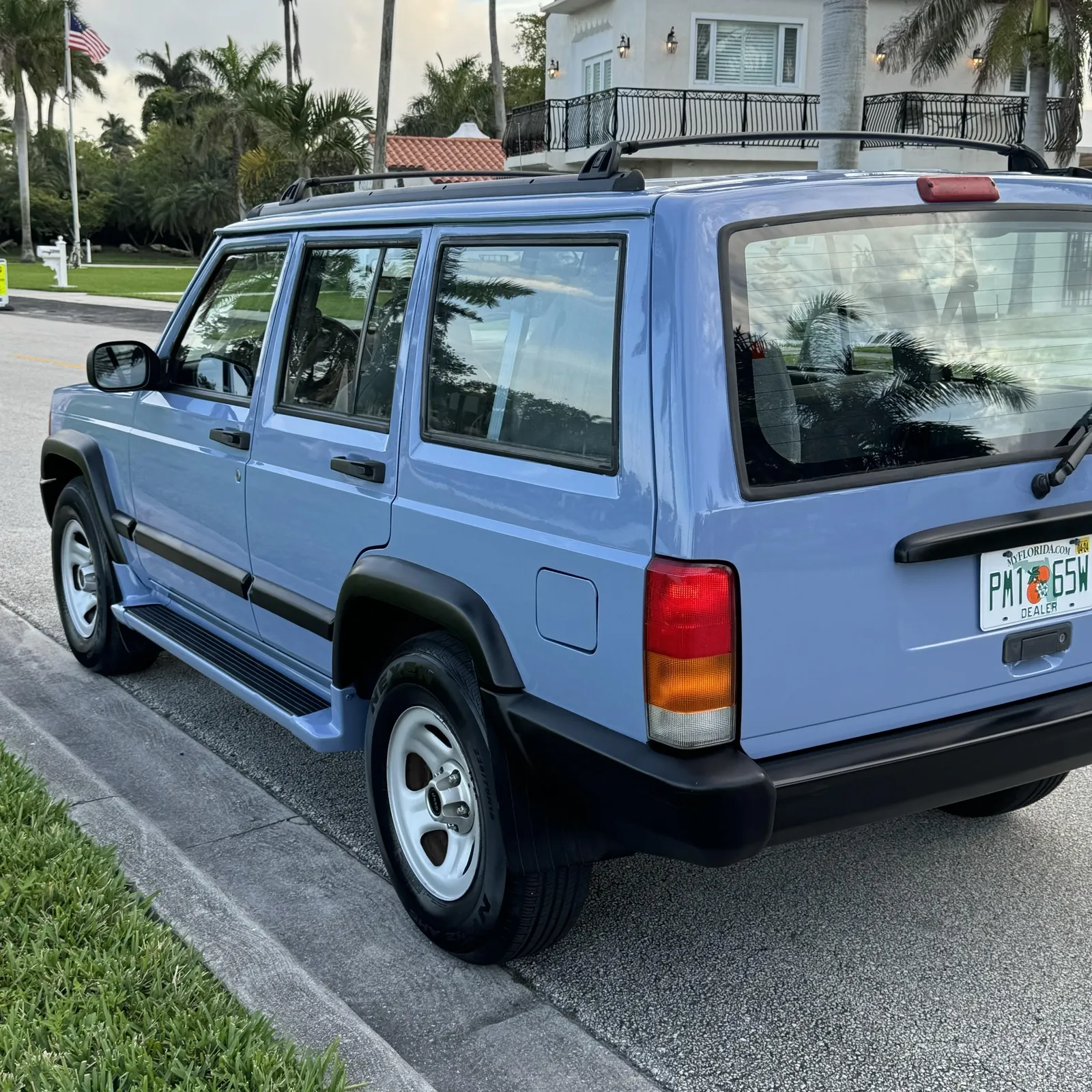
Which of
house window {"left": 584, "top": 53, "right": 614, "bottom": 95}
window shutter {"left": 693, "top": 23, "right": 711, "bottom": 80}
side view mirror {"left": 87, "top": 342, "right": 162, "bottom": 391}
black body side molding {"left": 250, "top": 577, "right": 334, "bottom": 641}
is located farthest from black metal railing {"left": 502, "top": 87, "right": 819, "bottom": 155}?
black body side molding {"left": 250, "top": 577, "right": 334, "bottom": 641}

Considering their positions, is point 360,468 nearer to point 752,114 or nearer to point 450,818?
point 450,818

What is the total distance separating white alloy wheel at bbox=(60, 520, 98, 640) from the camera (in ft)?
18.8

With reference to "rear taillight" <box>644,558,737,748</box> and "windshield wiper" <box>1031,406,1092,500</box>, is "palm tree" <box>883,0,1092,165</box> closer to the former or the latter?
"windshield wiper" <box>1031,406,1092,500</box>

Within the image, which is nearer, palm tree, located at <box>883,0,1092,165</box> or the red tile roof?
palm tree, located at <box>883,0,1092,165</box>

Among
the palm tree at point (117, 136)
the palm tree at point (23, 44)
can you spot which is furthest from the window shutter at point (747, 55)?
the palm tree at point (117, 136)

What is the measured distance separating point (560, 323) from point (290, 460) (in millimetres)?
1220

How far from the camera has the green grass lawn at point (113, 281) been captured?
126 feet

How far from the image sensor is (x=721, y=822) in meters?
2.73

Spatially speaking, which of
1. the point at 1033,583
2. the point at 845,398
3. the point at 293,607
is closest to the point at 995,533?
the point at 1033,583

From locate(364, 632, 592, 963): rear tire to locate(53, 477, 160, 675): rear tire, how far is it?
214 centimetres

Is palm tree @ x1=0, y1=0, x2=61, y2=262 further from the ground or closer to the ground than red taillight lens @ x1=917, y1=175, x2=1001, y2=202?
further from the ground

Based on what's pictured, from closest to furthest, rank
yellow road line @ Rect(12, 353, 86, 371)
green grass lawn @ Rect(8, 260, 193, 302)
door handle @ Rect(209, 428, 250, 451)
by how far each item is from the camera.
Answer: door handle @ Rect(209, 428, 250, 451) → yellow road line @ Rect(12, 353, 86, 371) → green grass lawn @ Rect(8, 260, 193, 302)

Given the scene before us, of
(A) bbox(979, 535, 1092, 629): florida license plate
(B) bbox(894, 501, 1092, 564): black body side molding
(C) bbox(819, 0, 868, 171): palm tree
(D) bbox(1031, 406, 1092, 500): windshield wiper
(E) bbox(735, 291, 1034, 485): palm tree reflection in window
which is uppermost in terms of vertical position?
(C) bbox(819, 0, 868, 171): palm tree

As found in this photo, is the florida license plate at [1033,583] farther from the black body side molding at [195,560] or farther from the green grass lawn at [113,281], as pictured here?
the green grass lawn at [113,281]
